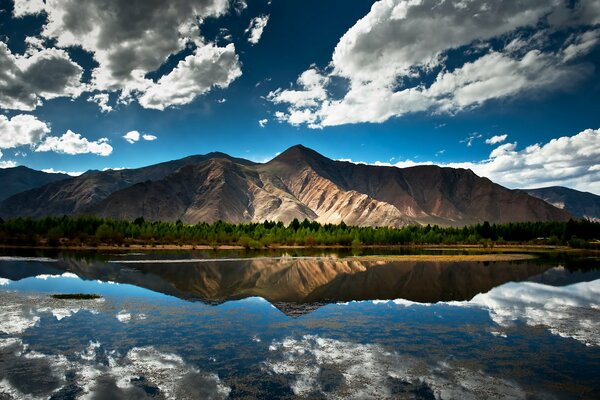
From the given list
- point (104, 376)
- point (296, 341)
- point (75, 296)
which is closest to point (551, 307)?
point (296, 341)

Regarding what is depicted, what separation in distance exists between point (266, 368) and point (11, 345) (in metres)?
14.0

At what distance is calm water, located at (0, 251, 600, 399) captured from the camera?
17.7m

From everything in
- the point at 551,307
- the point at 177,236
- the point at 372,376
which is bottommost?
the point at 551,307

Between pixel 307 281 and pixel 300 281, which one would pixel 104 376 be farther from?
pixel 307 281

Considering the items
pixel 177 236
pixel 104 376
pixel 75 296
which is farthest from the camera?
pixel 177 236

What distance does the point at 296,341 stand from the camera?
25.4 m

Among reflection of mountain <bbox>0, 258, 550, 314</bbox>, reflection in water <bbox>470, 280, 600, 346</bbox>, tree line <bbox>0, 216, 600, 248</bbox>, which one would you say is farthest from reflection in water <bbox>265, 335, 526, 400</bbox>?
tree line <bbox>0, 216, 600, 248</bbox>

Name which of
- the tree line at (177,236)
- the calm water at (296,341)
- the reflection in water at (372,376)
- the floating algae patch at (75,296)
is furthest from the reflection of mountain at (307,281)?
the tree line at (177,236)

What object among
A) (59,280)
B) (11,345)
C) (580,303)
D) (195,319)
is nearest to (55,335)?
(11,345)

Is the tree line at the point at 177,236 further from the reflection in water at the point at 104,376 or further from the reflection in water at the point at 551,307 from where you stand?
the reflection in water at the point at 104,376

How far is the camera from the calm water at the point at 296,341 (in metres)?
17.7

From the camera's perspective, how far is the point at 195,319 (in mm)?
31016

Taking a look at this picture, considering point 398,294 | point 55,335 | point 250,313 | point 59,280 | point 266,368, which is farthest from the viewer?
point 59,280

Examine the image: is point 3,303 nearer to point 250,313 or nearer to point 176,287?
point 176,287
